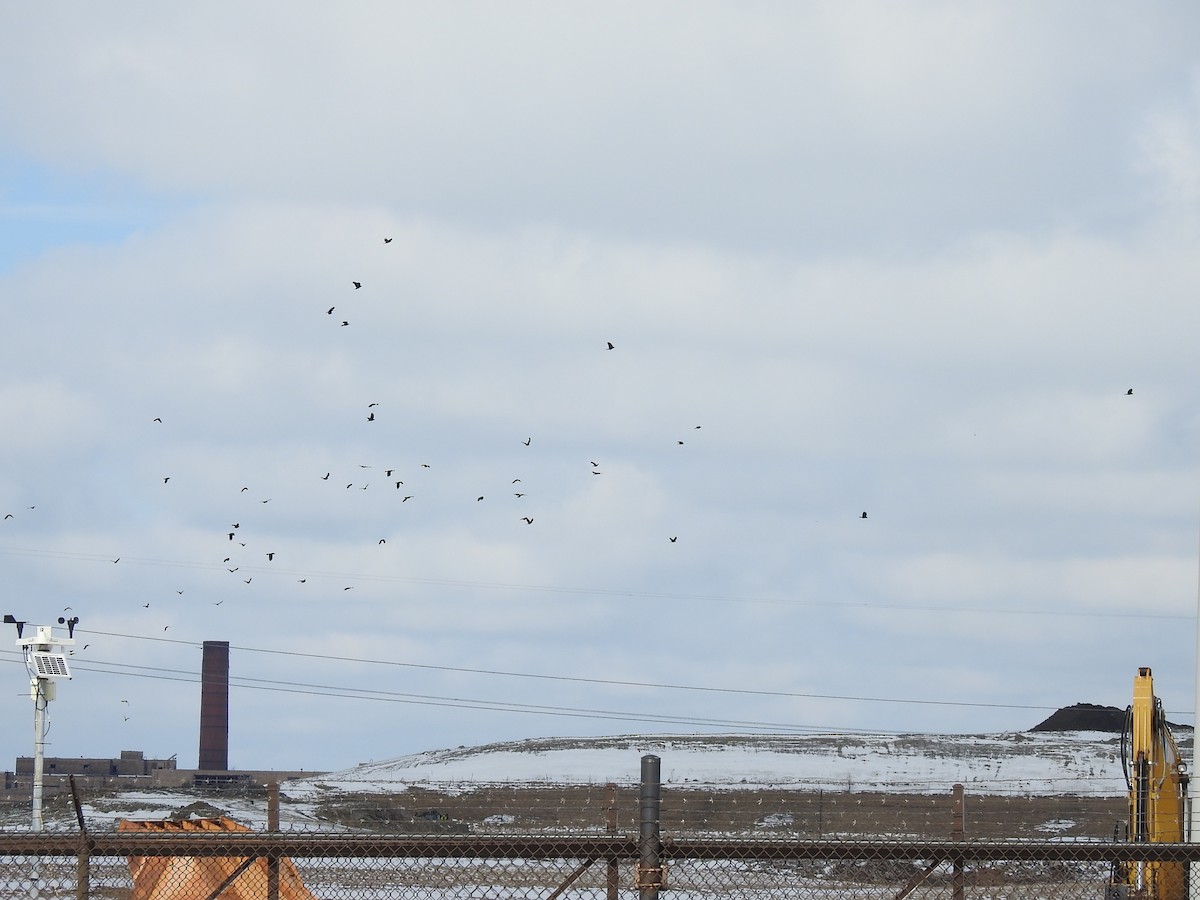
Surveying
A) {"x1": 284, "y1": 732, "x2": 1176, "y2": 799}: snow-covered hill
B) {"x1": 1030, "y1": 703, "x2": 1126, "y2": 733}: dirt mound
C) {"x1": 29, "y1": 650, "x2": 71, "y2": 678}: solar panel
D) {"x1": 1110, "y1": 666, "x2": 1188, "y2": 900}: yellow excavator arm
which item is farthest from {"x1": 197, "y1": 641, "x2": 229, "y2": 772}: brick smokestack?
{"x1": 1110, "y1": 666, "x2": 1188, "y2": 900}: yellow excavator arm

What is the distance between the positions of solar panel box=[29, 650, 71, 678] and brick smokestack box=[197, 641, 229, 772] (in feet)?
196

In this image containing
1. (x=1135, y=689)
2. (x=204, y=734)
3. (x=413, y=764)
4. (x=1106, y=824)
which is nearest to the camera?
(x=1135, y=689)

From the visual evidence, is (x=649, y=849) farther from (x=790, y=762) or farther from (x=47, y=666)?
(x=790, y=762)

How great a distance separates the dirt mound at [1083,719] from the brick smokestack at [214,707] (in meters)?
49.9

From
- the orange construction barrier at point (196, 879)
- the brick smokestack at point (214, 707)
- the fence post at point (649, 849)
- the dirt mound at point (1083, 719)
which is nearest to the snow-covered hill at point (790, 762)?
the dirt mound at point (1083, 719)

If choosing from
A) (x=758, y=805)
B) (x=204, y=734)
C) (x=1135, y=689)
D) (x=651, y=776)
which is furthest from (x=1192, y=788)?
(x=204, y=734)

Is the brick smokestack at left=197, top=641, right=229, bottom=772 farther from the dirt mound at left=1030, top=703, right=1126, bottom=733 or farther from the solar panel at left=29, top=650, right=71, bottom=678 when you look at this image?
the solar panel at left=29, top=650, right=71, bottom=678

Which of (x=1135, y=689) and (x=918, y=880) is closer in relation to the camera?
(x=918, y=880)

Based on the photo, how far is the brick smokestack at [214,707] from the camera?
305 feet

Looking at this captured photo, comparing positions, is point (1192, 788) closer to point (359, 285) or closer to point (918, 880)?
point (918, 880)

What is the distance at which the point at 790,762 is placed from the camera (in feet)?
193

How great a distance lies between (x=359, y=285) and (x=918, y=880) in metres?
20.9

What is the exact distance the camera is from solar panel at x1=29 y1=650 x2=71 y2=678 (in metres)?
34.8

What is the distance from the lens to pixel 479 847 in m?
8.01
